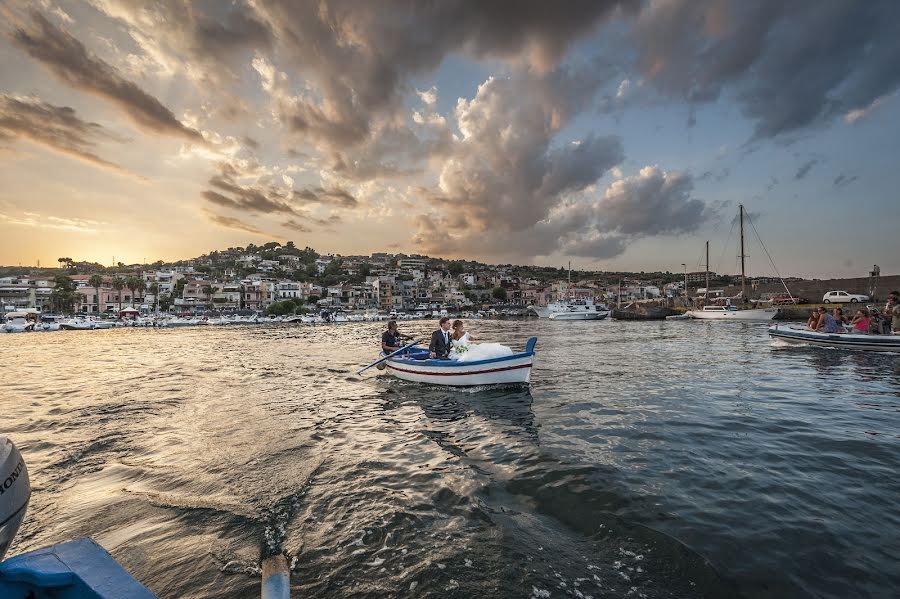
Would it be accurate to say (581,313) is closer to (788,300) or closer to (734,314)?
(734,314)

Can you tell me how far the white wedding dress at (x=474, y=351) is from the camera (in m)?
13.1

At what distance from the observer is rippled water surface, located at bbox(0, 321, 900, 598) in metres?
4.30

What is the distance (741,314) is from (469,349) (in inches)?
2354

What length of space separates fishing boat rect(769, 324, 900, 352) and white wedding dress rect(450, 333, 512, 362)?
1996 centimetres

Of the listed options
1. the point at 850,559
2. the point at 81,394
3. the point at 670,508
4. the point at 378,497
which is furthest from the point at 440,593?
the point at 81,394

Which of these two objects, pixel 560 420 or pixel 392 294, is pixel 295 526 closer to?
pixel 560 420

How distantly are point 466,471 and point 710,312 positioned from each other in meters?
68.7

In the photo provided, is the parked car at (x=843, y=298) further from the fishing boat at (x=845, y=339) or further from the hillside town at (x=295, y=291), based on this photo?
the fishing boat at (x=845, y=339)

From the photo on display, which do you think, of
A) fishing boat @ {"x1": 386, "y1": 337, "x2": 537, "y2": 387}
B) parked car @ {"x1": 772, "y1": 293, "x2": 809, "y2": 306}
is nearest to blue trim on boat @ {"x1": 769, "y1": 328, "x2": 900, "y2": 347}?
fishing boat @ {"x1": 386, "y1": 337, "x2": 537, "y2": 387}

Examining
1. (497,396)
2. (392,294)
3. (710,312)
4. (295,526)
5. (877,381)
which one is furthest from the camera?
(392,294)

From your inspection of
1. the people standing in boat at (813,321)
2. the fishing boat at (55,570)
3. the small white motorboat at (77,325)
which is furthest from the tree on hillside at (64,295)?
the people standing in boat at (813,321)

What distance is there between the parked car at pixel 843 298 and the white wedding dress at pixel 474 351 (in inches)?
2457

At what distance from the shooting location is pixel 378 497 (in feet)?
19.9

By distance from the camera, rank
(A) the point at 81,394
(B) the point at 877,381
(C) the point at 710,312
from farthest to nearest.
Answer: (C) the point at 710,312 < (A) the point at 81,394 < (B) the point at 877,381
